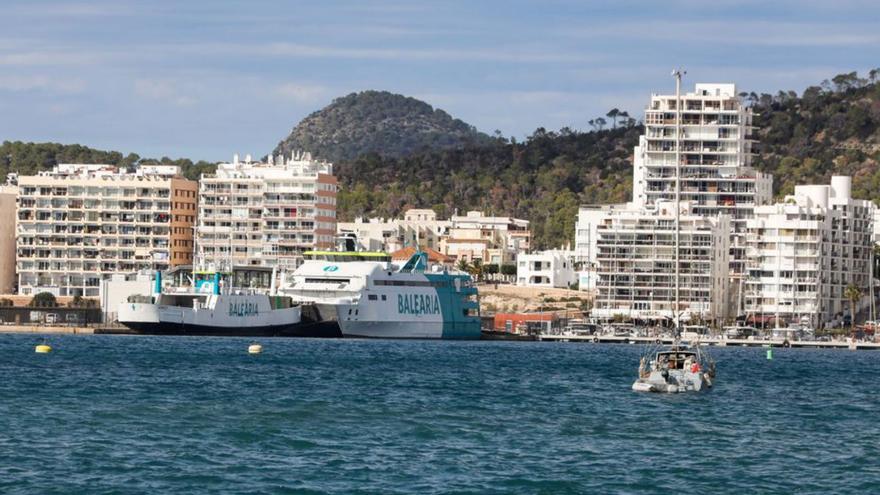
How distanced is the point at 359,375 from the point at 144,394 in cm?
2403

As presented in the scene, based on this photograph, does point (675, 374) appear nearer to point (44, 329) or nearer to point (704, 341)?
point (704, 341)

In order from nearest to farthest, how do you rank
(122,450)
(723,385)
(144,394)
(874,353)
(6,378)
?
(122,450)
(144,394)
(6,378)
(723,385)
(874,353)

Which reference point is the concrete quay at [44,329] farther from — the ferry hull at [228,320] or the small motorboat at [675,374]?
the small motorboat at [675,374]

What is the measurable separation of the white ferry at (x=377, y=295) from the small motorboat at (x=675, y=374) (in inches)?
3409

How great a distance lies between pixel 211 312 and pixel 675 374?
89.7m

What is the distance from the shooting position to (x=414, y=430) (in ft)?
243

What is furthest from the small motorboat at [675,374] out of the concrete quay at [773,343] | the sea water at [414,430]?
the concrete quay at [773,343]

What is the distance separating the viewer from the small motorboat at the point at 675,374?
96750mm

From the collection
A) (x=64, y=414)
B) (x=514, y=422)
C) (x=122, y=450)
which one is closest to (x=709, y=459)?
(x=514, y=422)

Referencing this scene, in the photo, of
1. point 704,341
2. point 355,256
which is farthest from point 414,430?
point 355,256

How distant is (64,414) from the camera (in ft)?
254

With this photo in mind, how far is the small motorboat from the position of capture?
96750mm

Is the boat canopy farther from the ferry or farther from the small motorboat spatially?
the small motorboat

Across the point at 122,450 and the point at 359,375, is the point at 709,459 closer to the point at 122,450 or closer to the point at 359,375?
the point at 122,450
